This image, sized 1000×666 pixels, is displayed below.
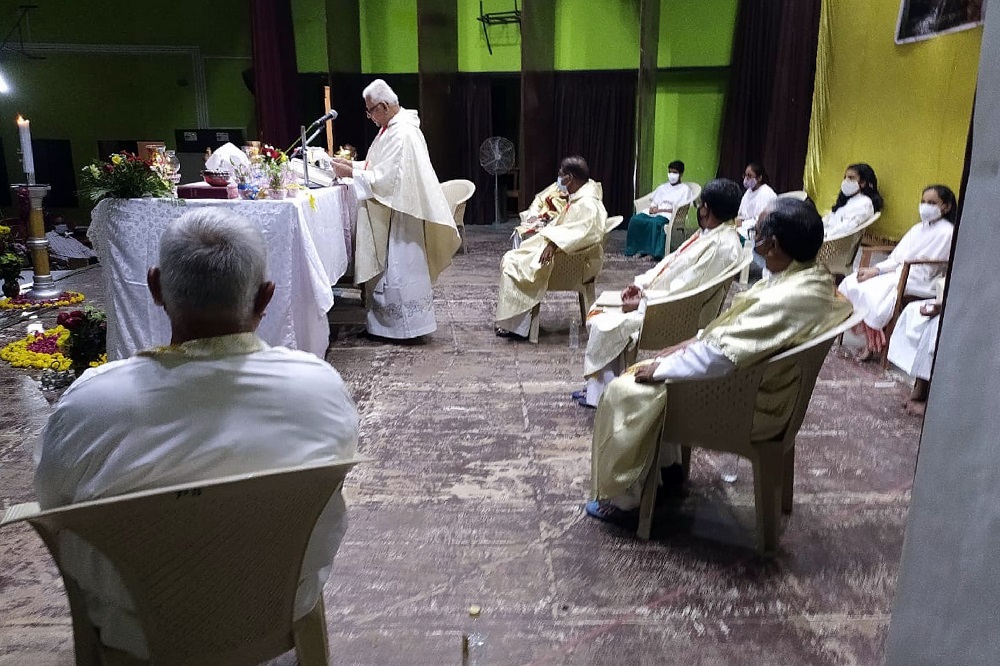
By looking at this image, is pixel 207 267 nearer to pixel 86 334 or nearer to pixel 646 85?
pixel 86 334

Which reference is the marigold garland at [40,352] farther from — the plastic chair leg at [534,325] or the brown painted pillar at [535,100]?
the brown painted pillar at [535,100]

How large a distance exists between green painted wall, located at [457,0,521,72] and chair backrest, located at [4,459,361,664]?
31.0ft

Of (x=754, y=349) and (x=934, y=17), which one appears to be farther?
(x=934, y=17)

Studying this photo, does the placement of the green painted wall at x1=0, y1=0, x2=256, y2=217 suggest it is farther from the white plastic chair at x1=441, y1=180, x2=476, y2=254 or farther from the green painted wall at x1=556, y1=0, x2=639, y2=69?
the white plastic chair at x1=441, y1=180, x2=476, y2=254

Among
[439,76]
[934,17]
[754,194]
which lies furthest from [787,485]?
[439,76]

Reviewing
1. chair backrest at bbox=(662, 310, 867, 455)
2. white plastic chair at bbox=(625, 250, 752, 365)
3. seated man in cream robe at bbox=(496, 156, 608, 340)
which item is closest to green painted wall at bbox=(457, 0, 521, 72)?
seated man in cream robe at bbox=(496, 156, 608, 340)

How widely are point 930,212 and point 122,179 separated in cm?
415

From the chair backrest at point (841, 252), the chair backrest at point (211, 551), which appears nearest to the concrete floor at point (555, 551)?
the chair backrest at point (211, 551)

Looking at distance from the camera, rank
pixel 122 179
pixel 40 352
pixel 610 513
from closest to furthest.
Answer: pixel 610 513 → pixel 122 179 → pixel 40 352

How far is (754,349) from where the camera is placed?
1.97m

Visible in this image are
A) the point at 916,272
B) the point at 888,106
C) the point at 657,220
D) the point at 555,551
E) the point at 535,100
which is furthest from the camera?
the point at 535,100

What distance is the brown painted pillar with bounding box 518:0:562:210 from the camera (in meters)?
8.14

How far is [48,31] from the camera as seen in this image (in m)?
9.47

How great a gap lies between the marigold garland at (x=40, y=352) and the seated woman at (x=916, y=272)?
4.03 m
